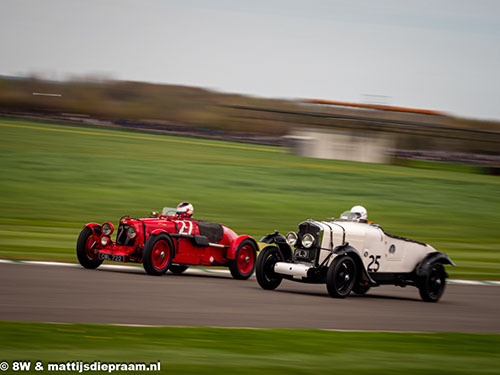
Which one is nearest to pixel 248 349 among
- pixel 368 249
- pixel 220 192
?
pixel 368 249

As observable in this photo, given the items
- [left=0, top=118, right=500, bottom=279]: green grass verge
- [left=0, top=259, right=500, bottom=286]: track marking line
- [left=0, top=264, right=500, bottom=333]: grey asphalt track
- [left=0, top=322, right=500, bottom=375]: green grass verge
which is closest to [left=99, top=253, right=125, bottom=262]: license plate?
[left=0, top=264, right=500, bottom=333]: grey asphalt track

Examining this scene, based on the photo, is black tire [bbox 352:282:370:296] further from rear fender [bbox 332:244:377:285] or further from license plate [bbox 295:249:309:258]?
license plate [bbox 295:249:309:258]

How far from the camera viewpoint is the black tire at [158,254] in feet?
46.4

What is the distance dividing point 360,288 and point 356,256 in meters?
1.10

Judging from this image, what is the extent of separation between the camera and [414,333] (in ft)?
32.5

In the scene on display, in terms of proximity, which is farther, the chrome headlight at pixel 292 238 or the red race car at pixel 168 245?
the red race car at pixel 168 245

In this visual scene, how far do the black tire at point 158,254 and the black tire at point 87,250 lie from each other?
1.09 m

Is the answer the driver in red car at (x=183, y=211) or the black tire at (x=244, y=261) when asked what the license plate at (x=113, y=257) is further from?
the black tire at (x=244, y=261)

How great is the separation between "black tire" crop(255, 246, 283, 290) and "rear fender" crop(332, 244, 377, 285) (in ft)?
3.19

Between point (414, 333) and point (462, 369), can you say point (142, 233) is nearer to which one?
point (414, 333)

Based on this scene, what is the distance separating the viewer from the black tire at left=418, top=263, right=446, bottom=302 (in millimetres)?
14086

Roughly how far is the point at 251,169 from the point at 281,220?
Result: 16.8 m

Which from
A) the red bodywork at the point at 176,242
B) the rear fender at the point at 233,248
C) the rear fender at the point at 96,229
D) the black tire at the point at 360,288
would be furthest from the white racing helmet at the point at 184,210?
the black tire at the point at 360,288

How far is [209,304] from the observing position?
11.2 m
